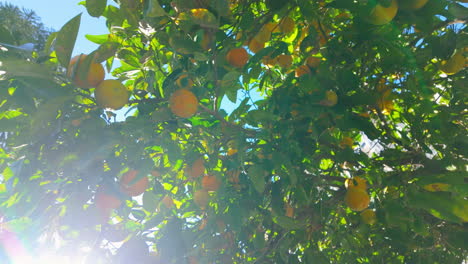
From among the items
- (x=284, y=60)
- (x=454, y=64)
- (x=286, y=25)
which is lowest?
(x=454, y=64)

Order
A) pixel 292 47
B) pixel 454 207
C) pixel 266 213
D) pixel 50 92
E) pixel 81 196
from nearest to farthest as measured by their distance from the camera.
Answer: pixel 50 92 → pixel 454 207 → pixel 81 196 → pixel 266 213 → pixel 292 47

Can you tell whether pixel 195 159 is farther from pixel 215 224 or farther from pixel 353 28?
pixel 353 28

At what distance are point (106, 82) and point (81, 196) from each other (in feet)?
1.25

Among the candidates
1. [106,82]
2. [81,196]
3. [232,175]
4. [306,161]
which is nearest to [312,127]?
[306,161]

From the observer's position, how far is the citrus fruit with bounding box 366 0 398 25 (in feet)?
3.29

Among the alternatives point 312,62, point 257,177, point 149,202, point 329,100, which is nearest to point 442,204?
point 329,100

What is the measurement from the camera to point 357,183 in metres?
1.44

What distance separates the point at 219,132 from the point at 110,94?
0.45m

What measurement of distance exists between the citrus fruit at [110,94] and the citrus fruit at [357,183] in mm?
941

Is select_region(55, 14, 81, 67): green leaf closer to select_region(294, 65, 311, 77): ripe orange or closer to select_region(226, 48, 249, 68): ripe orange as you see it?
select_region(226, 48, 249, 68): ripe orange

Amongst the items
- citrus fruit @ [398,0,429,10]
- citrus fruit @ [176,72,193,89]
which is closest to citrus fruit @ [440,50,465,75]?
citrus fruit @ [398,0,429,10]

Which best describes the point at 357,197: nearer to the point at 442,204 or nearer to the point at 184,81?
the point at 442,204

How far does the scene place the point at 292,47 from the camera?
1941 mm

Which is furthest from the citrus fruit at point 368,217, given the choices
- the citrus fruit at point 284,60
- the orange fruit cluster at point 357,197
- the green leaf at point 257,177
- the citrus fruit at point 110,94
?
the citrus fruit at point 110,94
